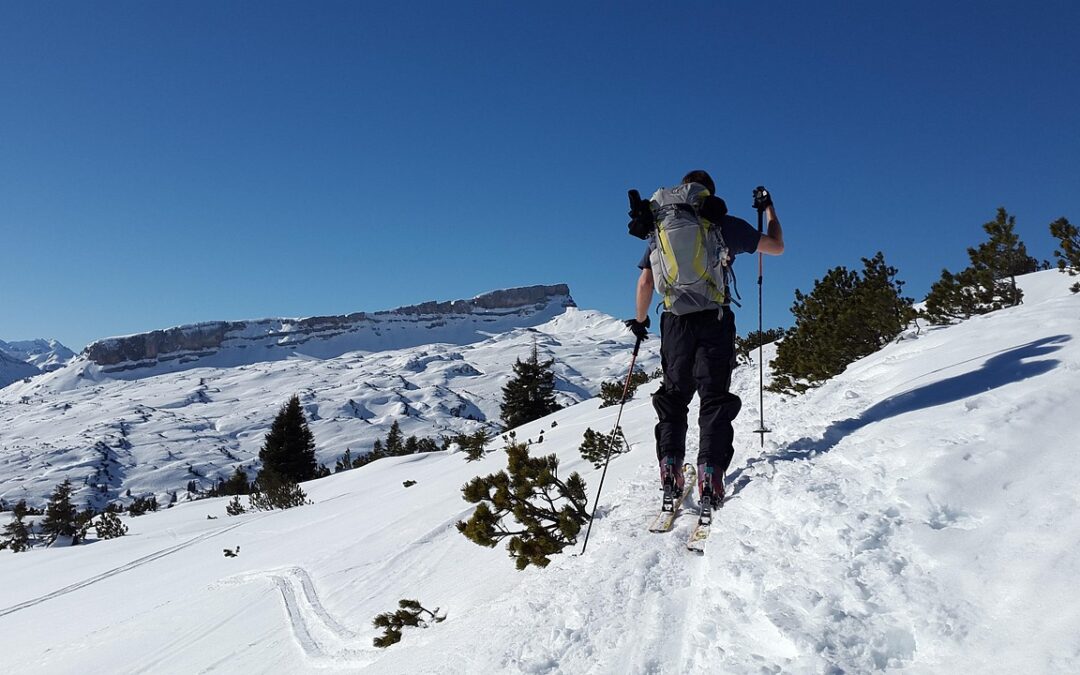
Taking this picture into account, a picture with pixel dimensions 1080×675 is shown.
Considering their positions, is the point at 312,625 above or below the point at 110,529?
above

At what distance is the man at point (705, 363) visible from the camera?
3.35 metres

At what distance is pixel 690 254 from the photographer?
11.3ft

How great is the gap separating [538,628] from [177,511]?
1711cm

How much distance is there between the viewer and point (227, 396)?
158000 mm

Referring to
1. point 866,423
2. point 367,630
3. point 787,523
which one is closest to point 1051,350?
point 866,423

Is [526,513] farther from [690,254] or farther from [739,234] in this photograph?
[739,234]

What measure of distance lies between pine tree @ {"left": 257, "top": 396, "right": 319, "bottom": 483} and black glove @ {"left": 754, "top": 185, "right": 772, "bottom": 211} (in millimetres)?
29063

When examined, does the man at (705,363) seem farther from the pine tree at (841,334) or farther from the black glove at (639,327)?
the pine tree at (841,334)

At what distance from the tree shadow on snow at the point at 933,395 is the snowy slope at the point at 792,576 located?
2 centimetres

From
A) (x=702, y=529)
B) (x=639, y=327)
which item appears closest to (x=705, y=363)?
(x=639, y=327)

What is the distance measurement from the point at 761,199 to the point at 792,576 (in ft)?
A: 9.01

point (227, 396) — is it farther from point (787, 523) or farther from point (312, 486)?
point (787, 523)

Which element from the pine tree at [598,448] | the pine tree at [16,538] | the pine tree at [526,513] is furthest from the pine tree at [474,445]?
the pine tree at [16,538]

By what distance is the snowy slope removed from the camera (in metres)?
1.70
